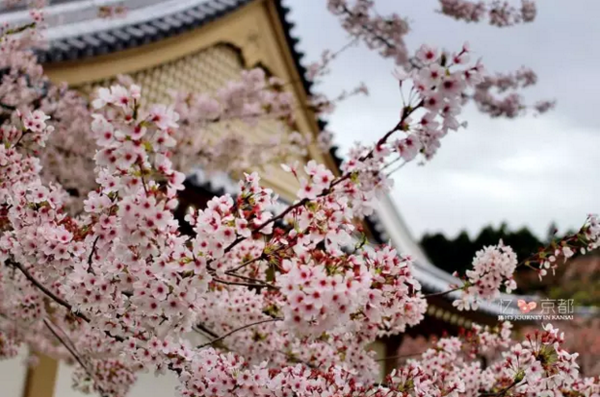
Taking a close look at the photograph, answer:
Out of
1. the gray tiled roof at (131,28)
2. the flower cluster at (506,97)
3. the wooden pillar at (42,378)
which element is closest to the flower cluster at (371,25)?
the flower cluster at (506,97)

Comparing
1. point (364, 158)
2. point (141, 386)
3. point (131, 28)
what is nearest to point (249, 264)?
point (364, 158)

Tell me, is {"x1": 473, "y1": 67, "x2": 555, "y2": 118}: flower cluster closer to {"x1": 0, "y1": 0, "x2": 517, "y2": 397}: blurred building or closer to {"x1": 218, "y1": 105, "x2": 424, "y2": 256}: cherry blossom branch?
{"x1": 0, "y1": 0, "x2": 517, "y2": 397}: blurred building

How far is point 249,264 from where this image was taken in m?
3.22

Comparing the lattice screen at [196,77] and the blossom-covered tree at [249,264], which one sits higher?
the lattice screen at [196,77]

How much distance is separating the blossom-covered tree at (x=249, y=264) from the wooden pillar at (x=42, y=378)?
9.19ft

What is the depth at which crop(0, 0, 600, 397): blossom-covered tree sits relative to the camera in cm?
211

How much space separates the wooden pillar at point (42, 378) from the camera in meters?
6.76

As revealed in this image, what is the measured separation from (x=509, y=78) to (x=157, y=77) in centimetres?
487

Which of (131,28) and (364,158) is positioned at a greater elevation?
(131,28)

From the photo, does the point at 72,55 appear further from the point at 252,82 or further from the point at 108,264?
the point at 108,264

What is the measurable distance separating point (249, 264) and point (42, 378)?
4.67 m

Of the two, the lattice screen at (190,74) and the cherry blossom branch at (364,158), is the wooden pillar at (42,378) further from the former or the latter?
the cherry blossom branch at (364,158)

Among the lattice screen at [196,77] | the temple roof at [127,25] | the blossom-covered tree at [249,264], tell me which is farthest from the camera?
the lattice screen at [196,77]

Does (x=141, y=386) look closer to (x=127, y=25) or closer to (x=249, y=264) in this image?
(x=127, y=25)
